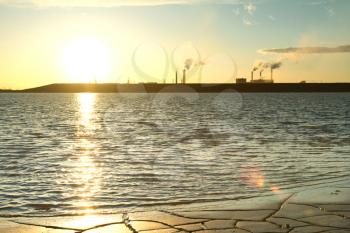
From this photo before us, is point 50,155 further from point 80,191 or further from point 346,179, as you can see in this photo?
point 346,179

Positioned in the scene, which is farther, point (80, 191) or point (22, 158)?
point (22, 158)

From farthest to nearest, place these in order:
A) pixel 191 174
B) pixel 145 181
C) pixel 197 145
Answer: pixel 197 145 < pixel 191 174 < pixel 145 181

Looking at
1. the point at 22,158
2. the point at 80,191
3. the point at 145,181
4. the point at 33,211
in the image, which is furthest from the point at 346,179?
the point at 22,158

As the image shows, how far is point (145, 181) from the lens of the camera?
15180 mm

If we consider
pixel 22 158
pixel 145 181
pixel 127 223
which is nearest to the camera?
pixel 127 223

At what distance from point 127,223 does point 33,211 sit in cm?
Result: 298

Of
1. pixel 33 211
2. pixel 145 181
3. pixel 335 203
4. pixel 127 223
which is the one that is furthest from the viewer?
pixel 145 181

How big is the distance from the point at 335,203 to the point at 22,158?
595 inches

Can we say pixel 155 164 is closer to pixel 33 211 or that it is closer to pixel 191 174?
pixel 191 174

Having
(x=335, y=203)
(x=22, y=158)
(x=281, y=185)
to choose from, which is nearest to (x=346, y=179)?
(x=281, y=185)

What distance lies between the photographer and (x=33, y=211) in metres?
11.1

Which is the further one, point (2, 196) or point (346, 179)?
point (346, 179)

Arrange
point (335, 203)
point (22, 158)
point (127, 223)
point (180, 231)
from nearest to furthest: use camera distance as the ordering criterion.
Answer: point (180, 231), point (127, 223), point (335, 203), point (22, 158)

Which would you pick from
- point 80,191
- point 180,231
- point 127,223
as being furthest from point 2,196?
point 180,231
